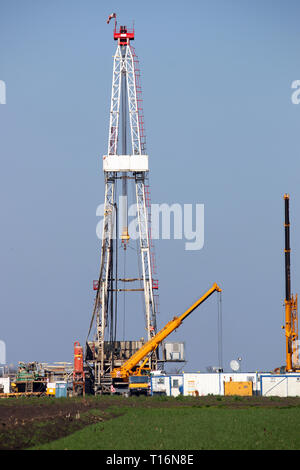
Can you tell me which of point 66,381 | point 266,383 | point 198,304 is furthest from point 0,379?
point 266,383

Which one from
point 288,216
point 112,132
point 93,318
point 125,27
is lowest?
point 93,318

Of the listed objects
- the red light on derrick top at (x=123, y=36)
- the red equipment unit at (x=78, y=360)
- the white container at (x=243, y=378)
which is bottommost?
the white container at (x=243, y=378)

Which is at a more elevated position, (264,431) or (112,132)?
(112,132)

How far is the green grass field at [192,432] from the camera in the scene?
34.8m

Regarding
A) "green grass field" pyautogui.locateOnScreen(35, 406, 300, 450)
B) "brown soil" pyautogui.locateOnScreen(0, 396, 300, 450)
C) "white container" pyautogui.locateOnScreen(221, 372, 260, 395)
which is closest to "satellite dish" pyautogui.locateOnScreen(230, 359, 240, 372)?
"white container" pyautogui.locateOnScreen(221, 372, 260, 395)

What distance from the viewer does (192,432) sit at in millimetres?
40562

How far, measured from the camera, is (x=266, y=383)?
82875 mm

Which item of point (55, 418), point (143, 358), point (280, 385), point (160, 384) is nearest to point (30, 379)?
point (143, 358)

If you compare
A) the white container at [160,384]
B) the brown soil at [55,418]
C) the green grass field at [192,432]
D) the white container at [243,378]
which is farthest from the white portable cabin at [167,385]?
the green grass field at [192,432]

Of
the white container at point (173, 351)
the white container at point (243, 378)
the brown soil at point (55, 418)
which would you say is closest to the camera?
the brown soil at point (55, 418)

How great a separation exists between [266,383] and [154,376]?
10.8 meters

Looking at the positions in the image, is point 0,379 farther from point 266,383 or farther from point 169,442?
Result: point 169,442

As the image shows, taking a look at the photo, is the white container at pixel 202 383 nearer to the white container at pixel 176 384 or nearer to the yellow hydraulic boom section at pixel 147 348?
the white container at pixel 176 384
